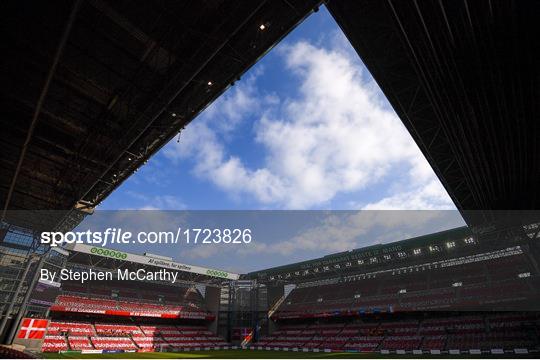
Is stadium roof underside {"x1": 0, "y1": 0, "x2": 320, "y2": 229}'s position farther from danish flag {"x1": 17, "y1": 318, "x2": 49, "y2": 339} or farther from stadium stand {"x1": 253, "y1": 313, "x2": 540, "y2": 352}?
stadium stand {"x1": 253, "y1": 313, "x2": 540, "y2": 352}

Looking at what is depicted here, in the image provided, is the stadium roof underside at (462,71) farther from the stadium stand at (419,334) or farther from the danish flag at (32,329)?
the stadium stand at (419,334)

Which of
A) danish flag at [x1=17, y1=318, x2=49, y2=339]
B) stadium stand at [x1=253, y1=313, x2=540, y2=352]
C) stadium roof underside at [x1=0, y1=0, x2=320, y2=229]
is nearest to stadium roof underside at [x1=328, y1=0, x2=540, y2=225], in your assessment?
stadium roof underside at [x1=0, y1=0, x2=320, y2=229]

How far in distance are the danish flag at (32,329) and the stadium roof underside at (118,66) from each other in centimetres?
783

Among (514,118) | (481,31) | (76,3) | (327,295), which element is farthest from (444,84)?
(327,295)

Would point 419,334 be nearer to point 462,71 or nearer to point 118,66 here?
point 462,71

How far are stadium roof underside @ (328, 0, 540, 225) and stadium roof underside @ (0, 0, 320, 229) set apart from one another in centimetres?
336

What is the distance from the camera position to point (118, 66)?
388 inches

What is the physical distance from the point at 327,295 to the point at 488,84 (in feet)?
150

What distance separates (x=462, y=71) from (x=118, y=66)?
11.3 meters

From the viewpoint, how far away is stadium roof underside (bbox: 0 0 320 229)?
8188 mm

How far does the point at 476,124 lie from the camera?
12789 millimetres

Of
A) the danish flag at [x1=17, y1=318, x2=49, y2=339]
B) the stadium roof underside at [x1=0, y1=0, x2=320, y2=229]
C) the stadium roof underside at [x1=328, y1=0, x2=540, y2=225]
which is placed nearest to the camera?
the stadium roof underside at [x1=0, y1=0, x2=320, y2=229]

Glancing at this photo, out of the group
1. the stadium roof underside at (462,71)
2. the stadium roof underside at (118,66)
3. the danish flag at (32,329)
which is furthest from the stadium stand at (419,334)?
the stadium roof underside at (118,66)

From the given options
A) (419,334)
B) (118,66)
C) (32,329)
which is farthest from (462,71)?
(419,334)
